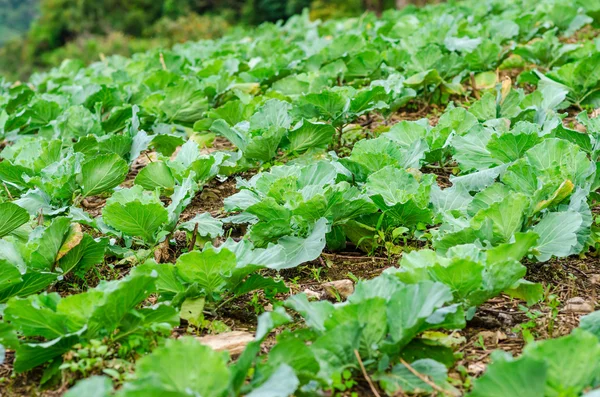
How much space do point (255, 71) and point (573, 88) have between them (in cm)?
188

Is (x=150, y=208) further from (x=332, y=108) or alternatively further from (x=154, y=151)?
(x=154, y=151)

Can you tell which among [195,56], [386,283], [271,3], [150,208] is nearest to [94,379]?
[386,283]

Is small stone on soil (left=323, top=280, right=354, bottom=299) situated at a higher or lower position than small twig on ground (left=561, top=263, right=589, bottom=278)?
higher

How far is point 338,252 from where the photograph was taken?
7.86 feet

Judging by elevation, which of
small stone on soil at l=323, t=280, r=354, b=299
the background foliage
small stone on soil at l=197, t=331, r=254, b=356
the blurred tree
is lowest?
the blurred tree

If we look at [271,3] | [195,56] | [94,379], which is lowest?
[271,3]

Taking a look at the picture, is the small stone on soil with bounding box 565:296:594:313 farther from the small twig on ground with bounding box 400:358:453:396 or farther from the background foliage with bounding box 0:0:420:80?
the background foliage with bounding box 0:0:420:80

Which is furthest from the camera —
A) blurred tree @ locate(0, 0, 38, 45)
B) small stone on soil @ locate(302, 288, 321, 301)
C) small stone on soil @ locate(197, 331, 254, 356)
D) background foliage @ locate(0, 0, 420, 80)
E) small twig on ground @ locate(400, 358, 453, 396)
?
blurred tree @ locate(0, 0, 38, 45)

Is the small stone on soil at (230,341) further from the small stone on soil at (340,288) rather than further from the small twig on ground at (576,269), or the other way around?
the small twig on ground at (576,269)

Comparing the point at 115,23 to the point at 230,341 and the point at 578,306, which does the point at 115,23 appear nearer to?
the point at 230,341

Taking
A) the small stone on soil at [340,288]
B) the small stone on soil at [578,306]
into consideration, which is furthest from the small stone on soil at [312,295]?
the small stone on soil at [578,306]

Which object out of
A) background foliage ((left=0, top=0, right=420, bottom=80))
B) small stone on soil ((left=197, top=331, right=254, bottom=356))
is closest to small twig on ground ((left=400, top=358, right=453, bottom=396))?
small stone on soil ((left=197, top=331, right=254, bottom=356))

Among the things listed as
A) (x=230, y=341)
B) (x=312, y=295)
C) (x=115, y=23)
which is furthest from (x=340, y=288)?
(x=115, y=23)

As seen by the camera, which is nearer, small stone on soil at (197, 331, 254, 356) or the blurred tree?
small stone on soil at (197, 331, 254, 356)
